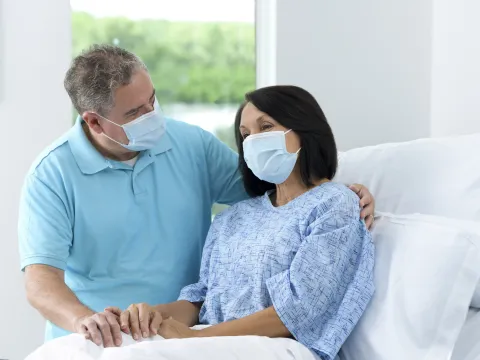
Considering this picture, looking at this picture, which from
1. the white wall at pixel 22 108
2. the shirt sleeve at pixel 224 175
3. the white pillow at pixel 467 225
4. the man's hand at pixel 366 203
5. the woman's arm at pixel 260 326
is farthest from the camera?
the white wall at pixel 22 108

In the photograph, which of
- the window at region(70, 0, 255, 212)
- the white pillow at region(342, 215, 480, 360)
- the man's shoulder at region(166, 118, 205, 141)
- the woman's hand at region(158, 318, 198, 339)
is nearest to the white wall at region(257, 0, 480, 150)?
the window at region(70, 0, 255, 212)

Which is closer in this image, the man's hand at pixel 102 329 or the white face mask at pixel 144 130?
the man's hand at pixel 102 329

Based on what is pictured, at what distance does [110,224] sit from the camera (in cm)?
201

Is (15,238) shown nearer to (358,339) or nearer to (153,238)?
(153,238)

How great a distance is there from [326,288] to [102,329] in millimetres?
482

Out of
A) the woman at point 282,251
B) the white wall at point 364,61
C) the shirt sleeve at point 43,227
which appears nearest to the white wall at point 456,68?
the white wall at point 364,61

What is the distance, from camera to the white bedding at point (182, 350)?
1.47 m

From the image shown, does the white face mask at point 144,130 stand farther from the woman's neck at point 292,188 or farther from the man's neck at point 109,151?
the woman's neck at point 292,188

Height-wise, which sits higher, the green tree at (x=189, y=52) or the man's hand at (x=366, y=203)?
the green tree at (x=189, y=52)

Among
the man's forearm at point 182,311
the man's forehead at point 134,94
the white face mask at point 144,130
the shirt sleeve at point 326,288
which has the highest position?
the man's forehead at point 134,94

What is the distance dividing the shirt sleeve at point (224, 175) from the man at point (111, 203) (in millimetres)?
84

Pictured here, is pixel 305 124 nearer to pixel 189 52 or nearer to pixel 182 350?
pixel 182 350

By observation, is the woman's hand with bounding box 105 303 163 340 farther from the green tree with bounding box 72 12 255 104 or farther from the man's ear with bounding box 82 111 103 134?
the green tree with bounding box 72 12 255 104

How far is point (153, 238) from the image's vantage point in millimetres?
2051
